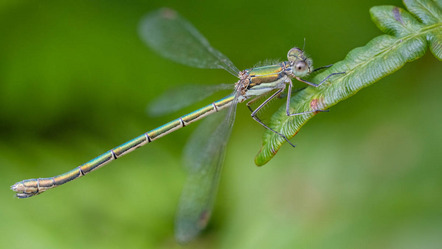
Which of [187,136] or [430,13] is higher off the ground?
[187,136]

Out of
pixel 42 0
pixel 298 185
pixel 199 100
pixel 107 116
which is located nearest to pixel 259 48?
pixel 199 100

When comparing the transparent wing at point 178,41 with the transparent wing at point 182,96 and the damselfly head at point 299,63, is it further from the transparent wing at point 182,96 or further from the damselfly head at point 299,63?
the damselfly head at point 299,63

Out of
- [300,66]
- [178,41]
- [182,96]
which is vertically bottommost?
[300,66]

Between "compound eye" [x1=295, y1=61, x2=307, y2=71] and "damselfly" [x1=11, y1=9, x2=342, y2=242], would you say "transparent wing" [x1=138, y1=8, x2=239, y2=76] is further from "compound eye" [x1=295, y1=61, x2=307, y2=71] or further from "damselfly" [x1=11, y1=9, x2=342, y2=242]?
"compound eye" [x1=295, y1=61, x2=307, y2=71]

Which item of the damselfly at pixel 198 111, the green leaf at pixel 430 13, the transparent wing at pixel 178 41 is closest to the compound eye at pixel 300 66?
the damselfly at pixel 198 111

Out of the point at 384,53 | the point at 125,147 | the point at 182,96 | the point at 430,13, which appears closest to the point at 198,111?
the point at 182,96

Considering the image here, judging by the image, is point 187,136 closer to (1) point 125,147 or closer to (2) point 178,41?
(1) point 125,147

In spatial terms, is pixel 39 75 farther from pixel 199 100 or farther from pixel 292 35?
pixel 292 35
